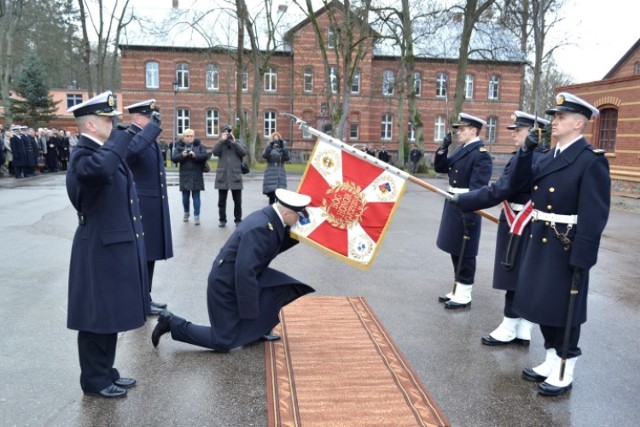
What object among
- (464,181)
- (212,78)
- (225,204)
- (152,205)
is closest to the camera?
(152,205)

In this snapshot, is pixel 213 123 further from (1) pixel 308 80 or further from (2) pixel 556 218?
(2) pixel 556 218

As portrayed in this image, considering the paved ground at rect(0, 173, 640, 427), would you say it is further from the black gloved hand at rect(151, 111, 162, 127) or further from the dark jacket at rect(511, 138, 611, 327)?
the black gloved hand at rect(151, 111, 162, 127)

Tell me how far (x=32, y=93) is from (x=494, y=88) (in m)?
38.7

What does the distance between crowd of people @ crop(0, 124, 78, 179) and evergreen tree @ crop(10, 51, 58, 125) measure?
2111 centimetres

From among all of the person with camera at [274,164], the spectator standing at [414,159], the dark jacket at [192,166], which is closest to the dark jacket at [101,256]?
the dark jacket at [192,166]

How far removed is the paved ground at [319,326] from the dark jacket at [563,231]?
712mm

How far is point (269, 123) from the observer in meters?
45.9

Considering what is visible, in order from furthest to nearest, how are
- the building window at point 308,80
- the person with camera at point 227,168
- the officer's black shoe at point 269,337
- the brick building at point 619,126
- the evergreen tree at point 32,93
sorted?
1. the building window at point 308,80
2. the evergreen tree at point 32,93
3. the brick building at point 619,126
4. the person with camera at point 227,168
5. the officer's black shoe at point 269,337

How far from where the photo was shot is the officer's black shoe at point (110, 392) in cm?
395

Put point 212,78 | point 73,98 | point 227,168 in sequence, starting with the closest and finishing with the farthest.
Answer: point 227,168 < point 212,78 < point 73,98

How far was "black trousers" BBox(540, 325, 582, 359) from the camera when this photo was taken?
430 cm

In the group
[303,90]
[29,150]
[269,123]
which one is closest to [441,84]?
[303,90]

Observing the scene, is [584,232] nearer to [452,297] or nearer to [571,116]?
[571,116]

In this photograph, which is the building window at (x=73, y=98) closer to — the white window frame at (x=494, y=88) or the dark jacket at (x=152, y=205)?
the white window frame at (x=494, y=88)
